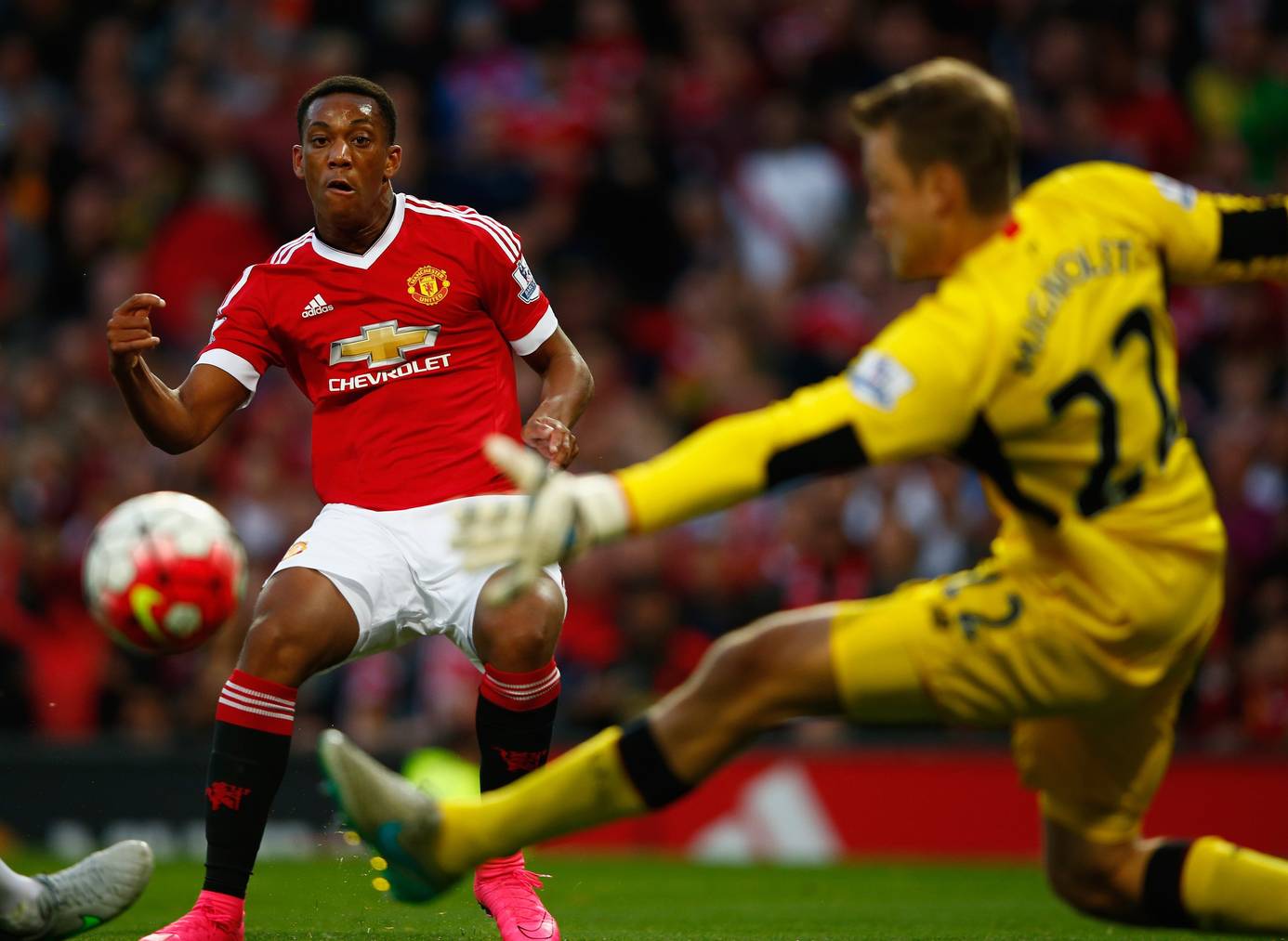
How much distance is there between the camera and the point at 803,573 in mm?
10352

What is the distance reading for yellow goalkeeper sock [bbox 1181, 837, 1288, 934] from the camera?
13.0 ft

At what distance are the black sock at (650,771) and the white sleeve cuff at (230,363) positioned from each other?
2104 millimetres

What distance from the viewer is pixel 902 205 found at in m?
3.88

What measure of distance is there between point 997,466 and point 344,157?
2529mm

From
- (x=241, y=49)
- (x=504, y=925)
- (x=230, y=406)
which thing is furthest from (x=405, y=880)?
(x=241, y=49)

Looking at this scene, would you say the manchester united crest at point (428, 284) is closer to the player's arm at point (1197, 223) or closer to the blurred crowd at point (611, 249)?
the player's arm at point (1197, 223)

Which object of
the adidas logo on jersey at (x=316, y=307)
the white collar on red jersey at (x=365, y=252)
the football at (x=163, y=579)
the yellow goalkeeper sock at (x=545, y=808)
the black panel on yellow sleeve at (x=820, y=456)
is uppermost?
the white collar on red jersey at (x=365, y=252)

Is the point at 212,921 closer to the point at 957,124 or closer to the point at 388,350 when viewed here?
the point at 388,350

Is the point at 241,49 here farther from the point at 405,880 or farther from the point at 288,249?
the point at 405,880

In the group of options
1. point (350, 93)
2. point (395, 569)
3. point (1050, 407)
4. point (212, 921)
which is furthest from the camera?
point (350, 93)

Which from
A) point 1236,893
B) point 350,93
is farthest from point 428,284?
point 1236,893

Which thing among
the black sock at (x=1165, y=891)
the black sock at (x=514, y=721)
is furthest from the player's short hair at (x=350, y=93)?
the black sock at (x=1165, y=891)

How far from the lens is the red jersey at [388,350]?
5.49 metres

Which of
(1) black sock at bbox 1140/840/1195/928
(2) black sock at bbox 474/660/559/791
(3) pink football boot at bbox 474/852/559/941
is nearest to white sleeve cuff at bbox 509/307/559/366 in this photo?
(2) black sock at bbox 474/660/559/791
